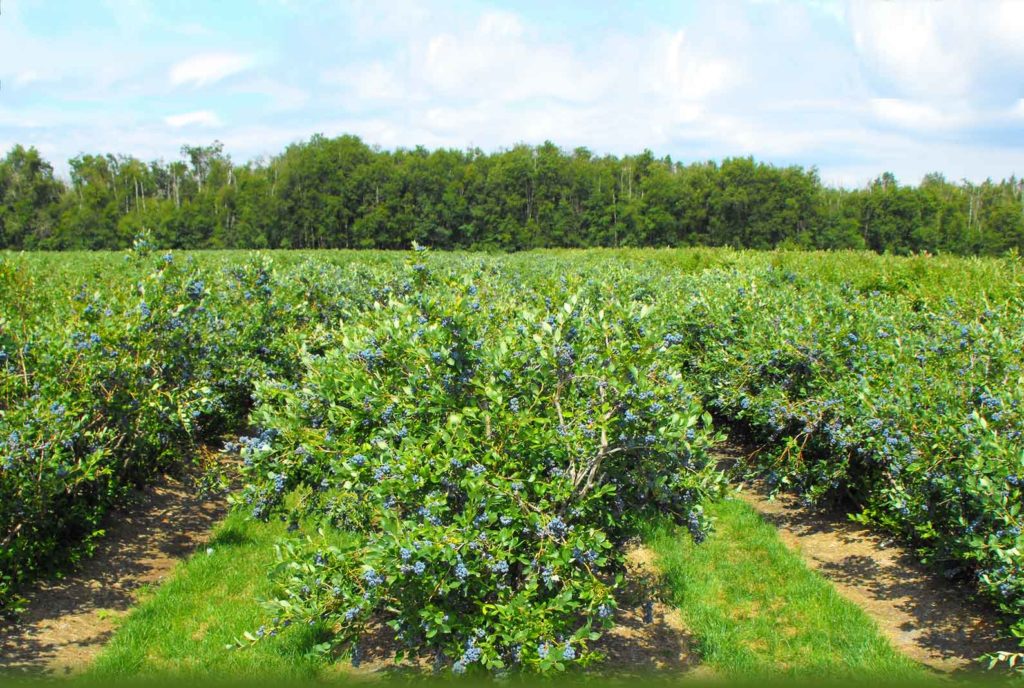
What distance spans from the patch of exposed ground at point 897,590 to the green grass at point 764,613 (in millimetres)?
175

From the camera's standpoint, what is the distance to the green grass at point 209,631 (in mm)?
4027

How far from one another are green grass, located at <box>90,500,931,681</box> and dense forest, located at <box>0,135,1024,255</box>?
2346 inches

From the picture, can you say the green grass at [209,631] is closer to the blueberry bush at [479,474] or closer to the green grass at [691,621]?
the green grass at [691,621]

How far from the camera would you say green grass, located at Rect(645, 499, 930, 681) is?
4184 millimetres

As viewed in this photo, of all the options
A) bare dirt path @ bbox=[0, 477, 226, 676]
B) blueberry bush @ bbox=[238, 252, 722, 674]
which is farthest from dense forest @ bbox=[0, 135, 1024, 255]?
blueberry bush @ bbox=[238, 252, 722, 674]

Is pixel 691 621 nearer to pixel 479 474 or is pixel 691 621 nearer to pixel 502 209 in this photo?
pixel 479 474

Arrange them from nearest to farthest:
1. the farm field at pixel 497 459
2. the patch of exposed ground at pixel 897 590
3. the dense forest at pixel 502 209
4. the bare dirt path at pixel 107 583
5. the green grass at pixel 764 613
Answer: the farm field at pixel 497 459
the green grass at pixel 764 613
the bare dirt path at pixel 107 583
the patch of exposed ground at pixel 897 590
the dense forest at pixel 502 209

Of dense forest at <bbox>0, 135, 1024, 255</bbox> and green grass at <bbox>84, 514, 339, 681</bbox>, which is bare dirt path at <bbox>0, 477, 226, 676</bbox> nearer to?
green grass at <bbox>84, 514, 339, 681</bbox>

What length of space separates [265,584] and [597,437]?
315 centimetres

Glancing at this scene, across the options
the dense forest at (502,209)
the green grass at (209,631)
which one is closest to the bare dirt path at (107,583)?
the green grass at (209,631)

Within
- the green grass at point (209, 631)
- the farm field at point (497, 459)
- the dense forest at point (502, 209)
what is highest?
the dense forest at point (502, 209)

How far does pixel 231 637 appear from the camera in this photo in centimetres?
443

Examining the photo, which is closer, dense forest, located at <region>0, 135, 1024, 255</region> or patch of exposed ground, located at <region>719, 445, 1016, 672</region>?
patch of exposed ground, located at <region>719, 445, 1016, 672</region>

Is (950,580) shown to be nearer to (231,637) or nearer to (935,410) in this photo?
(935,410)
